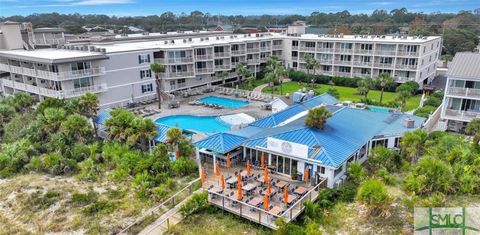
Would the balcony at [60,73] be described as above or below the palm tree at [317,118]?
above

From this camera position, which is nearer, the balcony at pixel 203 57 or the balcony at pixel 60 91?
the balcony at pixel 60 91

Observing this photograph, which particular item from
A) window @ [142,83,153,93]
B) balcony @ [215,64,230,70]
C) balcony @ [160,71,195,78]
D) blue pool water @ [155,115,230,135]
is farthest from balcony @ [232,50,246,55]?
blue pool water @ [155,115,230,135]

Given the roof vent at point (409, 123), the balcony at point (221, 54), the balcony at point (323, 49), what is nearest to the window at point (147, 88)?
the balcony at point (221, 54)

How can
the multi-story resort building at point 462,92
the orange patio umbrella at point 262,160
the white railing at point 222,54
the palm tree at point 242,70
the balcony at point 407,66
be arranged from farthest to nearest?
the white railing at point 222,54 → the palm tree at point 242,70 → the balcony at point 407,66 → the multi-story resort building at point 462,92 → the orange patio umbrella at point 262,160

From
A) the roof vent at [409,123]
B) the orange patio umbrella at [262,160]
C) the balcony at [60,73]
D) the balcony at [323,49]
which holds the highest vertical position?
the balcony at [323,49]

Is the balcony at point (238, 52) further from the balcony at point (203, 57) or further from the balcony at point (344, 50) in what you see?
the balcony at point (344, 50)

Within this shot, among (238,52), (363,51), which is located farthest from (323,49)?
(238,52)

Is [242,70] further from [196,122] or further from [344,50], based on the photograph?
[344,50]
